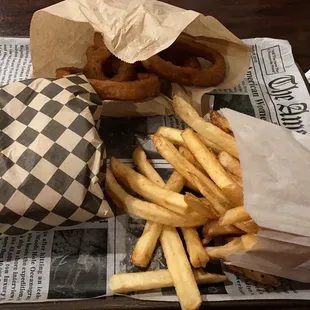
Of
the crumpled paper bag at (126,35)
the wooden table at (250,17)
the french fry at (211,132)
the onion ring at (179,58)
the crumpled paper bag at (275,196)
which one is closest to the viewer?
the crumpled paper bag at (275,196)

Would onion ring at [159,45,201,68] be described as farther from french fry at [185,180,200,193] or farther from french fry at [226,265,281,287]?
french fry at [226,265,281,287]

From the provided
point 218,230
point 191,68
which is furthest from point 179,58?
point 218,230

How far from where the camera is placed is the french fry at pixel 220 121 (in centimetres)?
105

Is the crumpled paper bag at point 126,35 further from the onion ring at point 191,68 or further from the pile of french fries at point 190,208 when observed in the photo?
the pile of french fries at point 190,208

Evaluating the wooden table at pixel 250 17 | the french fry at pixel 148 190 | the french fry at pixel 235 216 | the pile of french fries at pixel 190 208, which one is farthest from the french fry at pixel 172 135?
the wooden table at pixel 250 17

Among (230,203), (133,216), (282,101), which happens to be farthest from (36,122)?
(282,101)

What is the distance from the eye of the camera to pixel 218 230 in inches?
38.3

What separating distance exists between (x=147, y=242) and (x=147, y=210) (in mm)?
56

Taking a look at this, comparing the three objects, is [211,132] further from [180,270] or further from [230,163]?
[180,270]

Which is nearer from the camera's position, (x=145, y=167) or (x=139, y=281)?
(x=139, y=281)

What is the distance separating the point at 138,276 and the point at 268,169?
28cm

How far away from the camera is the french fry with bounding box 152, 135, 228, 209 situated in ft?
3.10

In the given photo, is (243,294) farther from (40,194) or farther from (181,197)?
(40,194)

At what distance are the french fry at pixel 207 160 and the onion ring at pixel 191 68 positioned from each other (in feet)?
0.84
